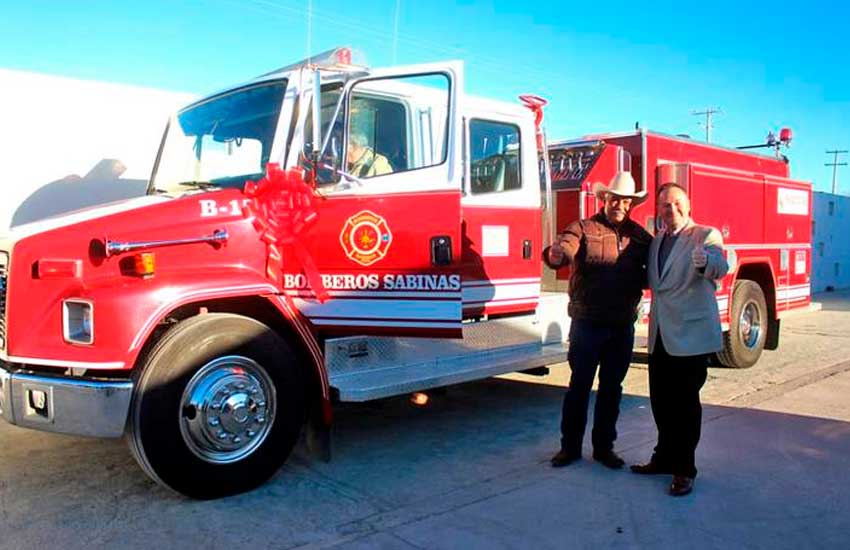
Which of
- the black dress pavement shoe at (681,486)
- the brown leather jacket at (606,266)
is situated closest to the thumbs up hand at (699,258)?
the brown leather jacket at (606,266)

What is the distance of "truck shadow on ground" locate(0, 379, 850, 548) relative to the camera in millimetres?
3959

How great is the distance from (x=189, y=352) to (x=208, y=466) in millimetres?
659

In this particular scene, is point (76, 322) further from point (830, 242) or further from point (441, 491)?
point (830, 242)

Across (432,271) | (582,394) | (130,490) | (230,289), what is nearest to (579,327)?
(582,394)

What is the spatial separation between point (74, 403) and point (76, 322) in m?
0.42

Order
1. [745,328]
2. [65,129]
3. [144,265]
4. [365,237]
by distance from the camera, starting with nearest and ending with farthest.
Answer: [144,265]
[365,237]
[65,129]
[745,328]

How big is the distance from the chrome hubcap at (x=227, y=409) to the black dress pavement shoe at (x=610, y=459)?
2.15m

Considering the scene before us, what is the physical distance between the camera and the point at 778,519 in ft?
13.5

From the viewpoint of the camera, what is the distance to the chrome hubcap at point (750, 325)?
28.1 ft

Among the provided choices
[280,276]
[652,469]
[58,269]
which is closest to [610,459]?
[652,469]

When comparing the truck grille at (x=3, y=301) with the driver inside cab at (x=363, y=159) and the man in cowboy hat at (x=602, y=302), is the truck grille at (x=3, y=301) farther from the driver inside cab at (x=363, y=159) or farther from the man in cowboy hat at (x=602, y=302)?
the man in cowboy hat at (x=602, y=302)

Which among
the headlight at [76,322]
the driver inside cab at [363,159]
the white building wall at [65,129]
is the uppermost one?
the white building wall at [65,129]

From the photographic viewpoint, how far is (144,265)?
4.10 m

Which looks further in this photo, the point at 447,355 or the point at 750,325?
the point at 750,325
